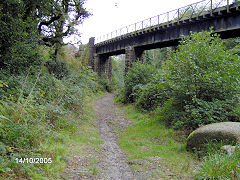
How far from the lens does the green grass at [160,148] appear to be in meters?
5.03

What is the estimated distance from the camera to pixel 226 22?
14.5 m

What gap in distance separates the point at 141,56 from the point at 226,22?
38.6 feet

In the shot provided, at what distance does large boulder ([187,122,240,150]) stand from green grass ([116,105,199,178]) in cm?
42

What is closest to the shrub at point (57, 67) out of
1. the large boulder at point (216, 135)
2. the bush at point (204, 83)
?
the bush at point (204, 83)

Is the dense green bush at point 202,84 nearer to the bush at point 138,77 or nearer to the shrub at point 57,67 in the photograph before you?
the bush at point 138,77

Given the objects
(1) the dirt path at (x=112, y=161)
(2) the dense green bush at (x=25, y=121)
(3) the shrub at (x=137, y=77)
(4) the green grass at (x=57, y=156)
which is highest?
(3) the shrub at (x=137, y=77)

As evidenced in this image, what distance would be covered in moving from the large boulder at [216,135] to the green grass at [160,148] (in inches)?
16.7

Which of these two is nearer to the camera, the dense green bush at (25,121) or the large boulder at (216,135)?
the dense green bush at (25,121)

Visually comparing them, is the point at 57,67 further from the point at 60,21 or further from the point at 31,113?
the point at 31,113

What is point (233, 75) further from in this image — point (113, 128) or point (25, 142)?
point (25, 142)

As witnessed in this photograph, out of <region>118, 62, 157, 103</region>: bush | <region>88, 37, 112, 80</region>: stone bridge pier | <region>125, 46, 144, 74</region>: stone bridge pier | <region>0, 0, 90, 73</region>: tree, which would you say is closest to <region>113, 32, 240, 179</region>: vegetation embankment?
<region>0, 0, 90, 73</region>: tree

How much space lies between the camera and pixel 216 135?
5621mm

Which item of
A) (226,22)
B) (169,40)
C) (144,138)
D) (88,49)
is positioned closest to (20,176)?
(144,138)

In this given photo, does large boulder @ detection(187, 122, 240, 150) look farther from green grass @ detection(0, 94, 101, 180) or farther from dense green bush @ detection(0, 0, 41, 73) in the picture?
dense green bush @ detection(0, 0, 41, 73)
